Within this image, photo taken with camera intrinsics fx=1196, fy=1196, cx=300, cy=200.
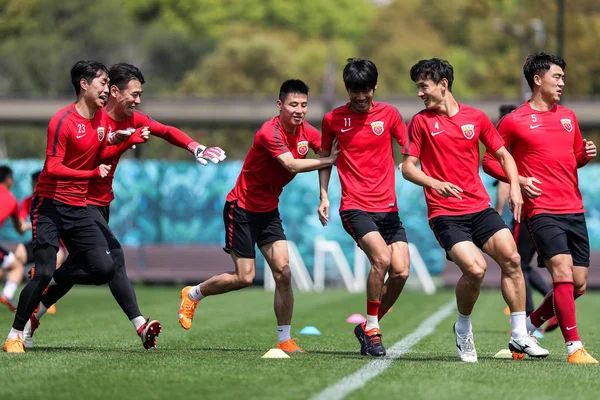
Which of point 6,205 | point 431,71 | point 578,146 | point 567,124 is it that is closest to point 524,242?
point 578,146

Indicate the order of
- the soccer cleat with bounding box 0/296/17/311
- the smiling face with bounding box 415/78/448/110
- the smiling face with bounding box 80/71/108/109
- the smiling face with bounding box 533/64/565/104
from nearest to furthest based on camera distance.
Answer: the smiling face with bounding box 415/78/448/110, the smiling face with bounding box 533/64/565/104, the smiling face with bounding box 80/71/108/109, the soccer cleat with bounding box 0/296/17/311

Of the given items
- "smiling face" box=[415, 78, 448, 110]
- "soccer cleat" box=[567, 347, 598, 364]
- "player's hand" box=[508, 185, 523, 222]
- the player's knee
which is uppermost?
"smiling face" box=[415, 78, 448, 110]

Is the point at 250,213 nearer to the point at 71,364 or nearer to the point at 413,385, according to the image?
the point at 71,364

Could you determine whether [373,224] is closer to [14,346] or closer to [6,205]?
[14,346]

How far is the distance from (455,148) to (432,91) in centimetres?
50

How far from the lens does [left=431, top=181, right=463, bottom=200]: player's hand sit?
9.40 m

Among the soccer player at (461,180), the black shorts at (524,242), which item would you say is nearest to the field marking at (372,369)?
the soccer player at (461,180)

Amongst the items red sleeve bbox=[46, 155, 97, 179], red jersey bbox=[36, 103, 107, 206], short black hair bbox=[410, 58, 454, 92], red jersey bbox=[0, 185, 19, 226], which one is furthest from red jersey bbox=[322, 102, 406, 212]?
red jersey bbox=[0, 185, 19, 226]

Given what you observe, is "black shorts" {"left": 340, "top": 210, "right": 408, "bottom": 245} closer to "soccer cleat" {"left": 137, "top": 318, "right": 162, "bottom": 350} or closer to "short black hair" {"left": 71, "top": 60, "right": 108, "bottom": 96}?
"soccer cleat" {"left": 137, "top": 318, "right": 162, "bottom": 350}

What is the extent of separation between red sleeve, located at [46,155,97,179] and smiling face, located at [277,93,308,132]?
1728 millimetres

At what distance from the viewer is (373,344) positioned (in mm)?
10188

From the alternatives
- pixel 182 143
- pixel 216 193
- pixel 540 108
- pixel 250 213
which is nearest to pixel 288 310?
pixel 250 213

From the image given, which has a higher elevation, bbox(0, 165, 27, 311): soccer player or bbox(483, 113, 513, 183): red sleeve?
bbox(483, 113, 513, 183): red sleeve

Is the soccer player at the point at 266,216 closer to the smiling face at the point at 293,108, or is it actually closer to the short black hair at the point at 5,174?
the smiling face at the point at 293,108
